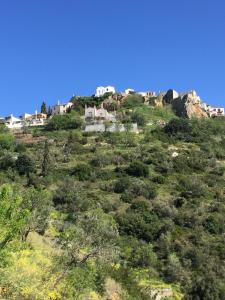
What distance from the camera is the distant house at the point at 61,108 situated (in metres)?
117

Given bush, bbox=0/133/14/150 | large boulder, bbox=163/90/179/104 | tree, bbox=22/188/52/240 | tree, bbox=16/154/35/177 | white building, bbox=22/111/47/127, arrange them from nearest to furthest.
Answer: tree, bbox=22/188/52/240, tree, bbox=16/154/35/177, bush, bbox=0/133/14/150, white building, bbox=22/111/47/127, large boulder, bbox=163/90/179/104

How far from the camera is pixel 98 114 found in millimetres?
106312

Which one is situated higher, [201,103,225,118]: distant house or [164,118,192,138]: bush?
[201,103,225,118]: distant house

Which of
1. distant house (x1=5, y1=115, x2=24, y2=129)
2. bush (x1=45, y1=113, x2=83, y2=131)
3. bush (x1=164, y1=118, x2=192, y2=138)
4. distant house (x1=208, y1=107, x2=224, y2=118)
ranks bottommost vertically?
bush (x1=164, y1=118, x2=192, y2=138)

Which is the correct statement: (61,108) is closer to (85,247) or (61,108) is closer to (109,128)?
(109,128)

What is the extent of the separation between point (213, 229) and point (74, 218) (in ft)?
47.3

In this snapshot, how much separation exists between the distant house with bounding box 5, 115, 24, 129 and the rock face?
1173 inches

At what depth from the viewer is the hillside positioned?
33.1m

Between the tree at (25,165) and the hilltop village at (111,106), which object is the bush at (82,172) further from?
the hilltop village at (111,106)

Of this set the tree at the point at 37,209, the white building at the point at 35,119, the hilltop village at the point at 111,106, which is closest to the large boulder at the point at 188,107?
the hilltop village at the point at 111,106

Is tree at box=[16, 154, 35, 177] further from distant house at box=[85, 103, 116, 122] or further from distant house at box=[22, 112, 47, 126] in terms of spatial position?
distant house at box=[22, 112, 47, 126]

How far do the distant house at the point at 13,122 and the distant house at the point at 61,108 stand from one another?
735 cm

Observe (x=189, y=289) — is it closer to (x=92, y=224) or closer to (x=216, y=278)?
(x=216, y=278)

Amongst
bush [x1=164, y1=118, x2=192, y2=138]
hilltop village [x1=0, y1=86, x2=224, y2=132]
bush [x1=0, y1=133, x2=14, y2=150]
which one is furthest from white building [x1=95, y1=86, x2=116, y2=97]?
bush [x1=0, y1=133, x2=14, y2=150]
